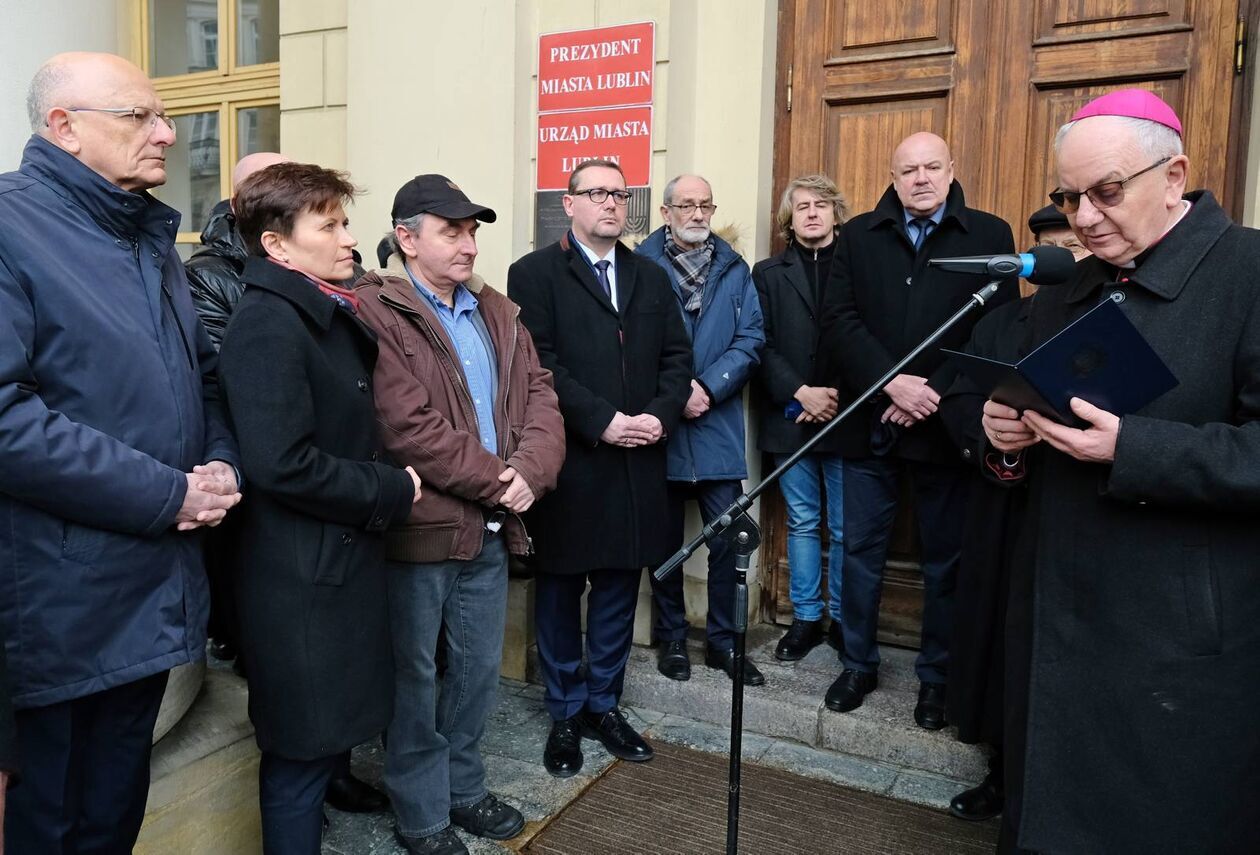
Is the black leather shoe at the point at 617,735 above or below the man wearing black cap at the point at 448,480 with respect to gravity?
below

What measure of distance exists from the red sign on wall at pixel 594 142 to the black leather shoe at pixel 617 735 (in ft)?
7.46

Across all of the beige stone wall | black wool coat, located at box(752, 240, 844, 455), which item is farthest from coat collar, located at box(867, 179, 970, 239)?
the beige stone wall

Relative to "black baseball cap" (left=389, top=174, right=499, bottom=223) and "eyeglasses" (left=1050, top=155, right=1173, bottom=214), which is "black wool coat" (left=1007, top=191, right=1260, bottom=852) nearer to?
"eyeglasses" (left=1050, top=155, right=1173, bottom=214)

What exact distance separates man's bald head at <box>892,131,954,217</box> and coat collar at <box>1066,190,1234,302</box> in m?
1.42

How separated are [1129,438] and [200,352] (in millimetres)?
2151

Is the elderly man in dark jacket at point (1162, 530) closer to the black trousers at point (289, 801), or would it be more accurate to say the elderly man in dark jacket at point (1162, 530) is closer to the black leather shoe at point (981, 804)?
the black leather shoe at point (981, 804)

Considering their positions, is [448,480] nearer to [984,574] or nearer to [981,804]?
[984,574]

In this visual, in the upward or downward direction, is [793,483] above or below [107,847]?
above

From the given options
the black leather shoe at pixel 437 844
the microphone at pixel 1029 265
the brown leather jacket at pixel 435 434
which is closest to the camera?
the microphone at pixel 1029 265

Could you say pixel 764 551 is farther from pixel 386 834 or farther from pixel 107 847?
pixel 107 847

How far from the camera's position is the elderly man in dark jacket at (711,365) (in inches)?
154

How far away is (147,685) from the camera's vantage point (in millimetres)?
2160

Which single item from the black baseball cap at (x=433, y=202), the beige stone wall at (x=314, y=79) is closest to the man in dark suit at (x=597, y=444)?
the black baseball cap at (x=433, y=202)

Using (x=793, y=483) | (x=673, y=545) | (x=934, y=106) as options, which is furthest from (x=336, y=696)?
(x=934, y=106)
